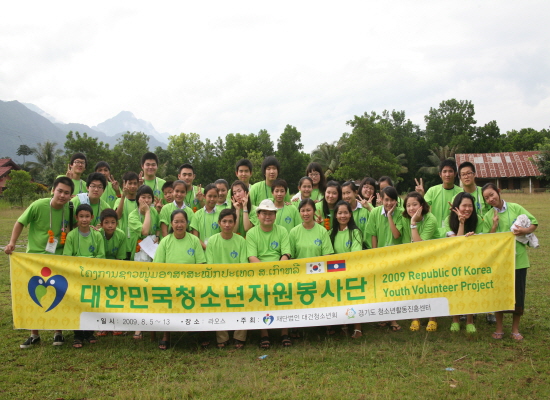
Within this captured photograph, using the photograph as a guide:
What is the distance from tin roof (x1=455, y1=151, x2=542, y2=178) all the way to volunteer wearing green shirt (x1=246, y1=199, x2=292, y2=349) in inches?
1672

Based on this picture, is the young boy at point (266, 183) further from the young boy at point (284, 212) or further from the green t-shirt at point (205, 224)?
the green t-shirt at point (205, 224)

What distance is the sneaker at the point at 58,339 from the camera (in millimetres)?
5613

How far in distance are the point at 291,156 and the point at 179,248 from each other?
5165 cm

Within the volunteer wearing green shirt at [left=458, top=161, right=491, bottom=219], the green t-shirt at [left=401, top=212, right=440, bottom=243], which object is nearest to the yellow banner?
the green t-shirt at [left=401, top=212, right=440, bottom=243]

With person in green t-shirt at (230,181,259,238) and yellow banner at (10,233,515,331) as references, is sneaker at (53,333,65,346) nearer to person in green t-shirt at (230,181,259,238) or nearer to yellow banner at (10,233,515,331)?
yellow banner at (10,233,515,331)

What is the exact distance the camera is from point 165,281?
555cm

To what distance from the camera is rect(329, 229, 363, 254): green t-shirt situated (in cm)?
598

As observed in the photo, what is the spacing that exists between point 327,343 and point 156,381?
7.49 feet

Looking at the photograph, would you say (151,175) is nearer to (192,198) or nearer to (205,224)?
(192,198)

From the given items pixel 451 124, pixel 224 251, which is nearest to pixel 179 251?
pixel 224 251

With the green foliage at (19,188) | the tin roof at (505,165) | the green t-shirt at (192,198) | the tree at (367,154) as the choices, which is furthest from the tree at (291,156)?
the green t-shirt at (192,198)

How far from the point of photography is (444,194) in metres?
6.60

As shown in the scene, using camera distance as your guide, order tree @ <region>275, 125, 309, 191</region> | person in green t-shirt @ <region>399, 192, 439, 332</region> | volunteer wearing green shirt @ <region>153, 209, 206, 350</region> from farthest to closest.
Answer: tree @ <region>275, 125, 309, 191</region>, person in green t-shirt @ <region>399, 192, 439, 332</region>, volunteer wearing green shirt @ <region>153, 209, 206, 350</region>

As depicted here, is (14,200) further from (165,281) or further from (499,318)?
(499,318)
